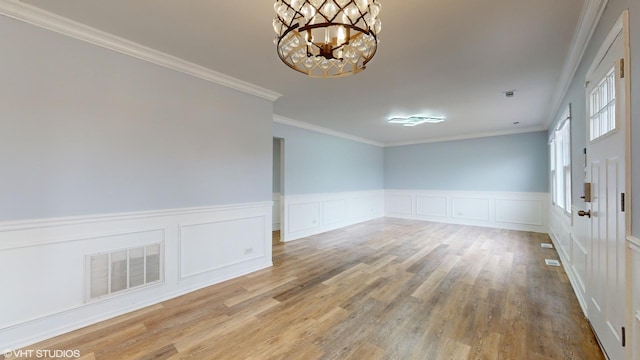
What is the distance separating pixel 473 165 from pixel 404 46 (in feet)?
18.5

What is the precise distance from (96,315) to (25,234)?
0.87m

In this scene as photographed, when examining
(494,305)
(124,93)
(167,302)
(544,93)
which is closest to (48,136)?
(124,93)

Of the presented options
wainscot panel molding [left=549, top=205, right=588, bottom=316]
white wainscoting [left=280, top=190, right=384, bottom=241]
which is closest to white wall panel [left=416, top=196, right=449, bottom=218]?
white wainscoting [left=280, top=190, right=384, bottom=241]

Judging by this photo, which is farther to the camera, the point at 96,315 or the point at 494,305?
the point at 494,305

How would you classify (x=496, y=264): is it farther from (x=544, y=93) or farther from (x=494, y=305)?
(x=544, y=93)

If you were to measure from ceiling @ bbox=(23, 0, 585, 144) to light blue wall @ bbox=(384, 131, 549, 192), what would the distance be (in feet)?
7.21

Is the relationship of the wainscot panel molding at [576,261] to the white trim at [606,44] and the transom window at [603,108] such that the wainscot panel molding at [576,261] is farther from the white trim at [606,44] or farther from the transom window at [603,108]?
the white trim at [606,44]

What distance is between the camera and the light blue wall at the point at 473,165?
19.7 ft

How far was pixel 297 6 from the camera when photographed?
4.40ft

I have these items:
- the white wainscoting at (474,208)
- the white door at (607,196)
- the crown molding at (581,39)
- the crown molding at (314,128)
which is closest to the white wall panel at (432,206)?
the white wainscoting at (474,208)

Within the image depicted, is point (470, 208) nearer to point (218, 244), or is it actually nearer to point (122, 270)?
point (218, 244)

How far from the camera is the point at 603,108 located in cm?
181

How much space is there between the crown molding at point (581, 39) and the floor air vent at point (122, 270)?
4.13 metres

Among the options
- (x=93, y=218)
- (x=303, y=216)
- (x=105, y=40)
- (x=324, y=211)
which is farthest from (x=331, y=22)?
(x=324, y=211)
